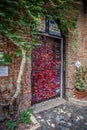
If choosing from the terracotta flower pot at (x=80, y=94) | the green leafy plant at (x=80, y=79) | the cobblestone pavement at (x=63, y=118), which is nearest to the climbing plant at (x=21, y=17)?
the cobblestone pavement at (x=63, y=118)

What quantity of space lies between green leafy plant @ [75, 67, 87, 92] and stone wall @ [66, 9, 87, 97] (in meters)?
0.15

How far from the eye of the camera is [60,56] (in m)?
5.54

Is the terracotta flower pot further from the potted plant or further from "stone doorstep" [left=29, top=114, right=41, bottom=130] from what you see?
"stone doorstep" [left=29, top=114, right=41, bottom=130]

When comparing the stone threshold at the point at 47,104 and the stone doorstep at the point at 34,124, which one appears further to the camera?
the stone threshold at the point at 47,104

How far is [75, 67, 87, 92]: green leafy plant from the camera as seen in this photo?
5.41 metres

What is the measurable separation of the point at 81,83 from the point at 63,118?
159cm

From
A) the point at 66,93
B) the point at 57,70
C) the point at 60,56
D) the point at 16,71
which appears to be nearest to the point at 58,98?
the point at 66,93

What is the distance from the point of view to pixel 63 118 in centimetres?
420

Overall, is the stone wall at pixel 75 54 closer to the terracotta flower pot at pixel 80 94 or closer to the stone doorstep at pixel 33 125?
the terracotta flower pot at pixel 80 94

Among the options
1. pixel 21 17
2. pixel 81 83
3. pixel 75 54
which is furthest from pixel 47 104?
pixel 21 17

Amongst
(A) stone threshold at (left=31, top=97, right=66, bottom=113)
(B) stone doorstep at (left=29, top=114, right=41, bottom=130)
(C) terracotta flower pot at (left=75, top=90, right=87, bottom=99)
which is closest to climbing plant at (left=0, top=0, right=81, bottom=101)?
(B) stone doorstep at (left=29, top=114, right=41, bottom=130)

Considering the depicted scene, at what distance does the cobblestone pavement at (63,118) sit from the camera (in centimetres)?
387

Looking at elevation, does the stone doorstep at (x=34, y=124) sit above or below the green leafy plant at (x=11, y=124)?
below

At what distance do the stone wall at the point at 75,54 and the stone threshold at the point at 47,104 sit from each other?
39cm
